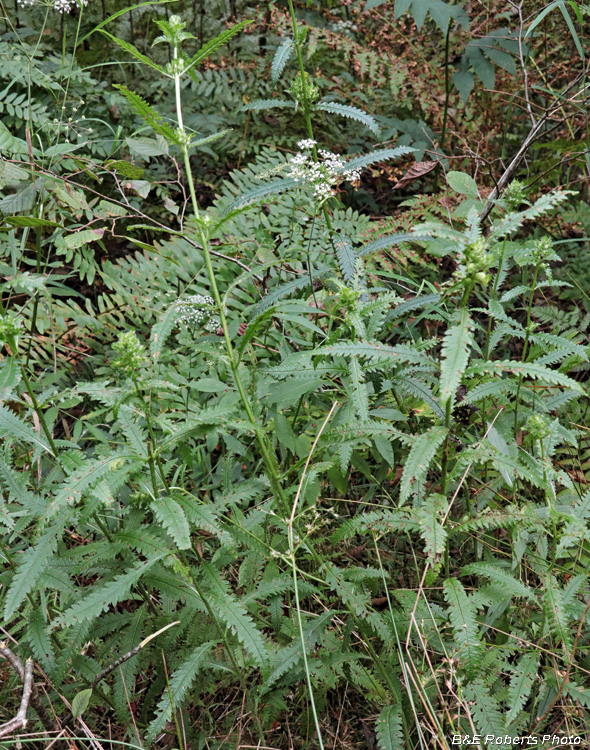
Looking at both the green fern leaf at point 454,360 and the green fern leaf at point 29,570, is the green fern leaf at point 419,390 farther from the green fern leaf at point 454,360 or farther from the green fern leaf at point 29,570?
the green fern leaf at point 29,570

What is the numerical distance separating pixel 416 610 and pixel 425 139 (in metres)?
3.03

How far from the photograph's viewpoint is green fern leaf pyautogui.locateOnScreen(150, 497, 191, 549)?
1461mm

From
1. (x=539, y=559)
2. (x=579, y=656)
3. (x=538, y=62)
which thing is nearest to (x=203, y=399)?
(x=539, y=559)

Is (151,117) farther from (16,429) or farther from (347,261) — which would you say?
(16,429)

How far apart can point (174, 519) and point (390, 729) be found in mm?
905

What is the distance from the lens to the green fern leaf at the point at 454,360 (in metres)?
1.33

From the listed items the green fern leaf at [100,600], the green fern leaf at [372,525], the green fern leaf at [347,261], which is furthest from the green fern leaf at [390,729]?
the green fern leaf at [347,261]

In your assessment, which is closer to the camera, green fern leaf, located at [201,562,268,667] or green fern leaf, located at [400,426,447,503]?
green fern leaf, located at [400,426,447,503]

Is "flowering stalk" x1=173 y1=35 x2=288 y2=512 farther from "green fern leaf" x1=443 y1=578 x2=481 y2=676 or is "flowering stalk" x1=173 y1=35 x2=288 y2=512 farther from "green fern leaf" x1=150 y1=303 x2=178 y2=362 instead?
"green fern leaf" x1=443 y1=578 x2=481 y2=676

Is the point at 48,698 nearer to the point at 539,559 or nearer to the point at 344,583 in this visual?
the point at 344,583

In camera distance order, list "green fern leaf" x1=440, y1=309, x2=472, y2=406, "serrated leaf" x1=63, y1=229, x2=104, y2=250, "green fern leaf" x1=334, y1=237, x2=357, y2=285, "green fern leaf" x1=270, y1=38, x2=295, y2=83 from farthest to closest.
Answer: "serrated leaf" x1=63, y1=229, x2=104, y2=250 → "green fern leaf" x1=270, y1=38, x2=295, y2=83 → "green fern leaf" x1=334, y1=237, x2=357, y2=285 → "green fern leaf" x1=440, y1=309, x2=472, y2=406

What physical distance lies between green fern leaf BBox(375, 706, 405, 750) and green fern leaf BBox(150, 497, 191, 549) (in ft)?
2.77

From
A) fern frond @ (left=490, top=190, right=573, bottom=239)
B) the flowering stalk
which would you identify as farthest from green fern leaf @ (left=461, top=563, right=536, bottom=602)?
fern frond @ (left=490, top=190, right=573, bottom=239)

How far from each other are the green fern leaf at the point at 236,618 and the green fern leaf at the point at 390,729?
43 centimetres
